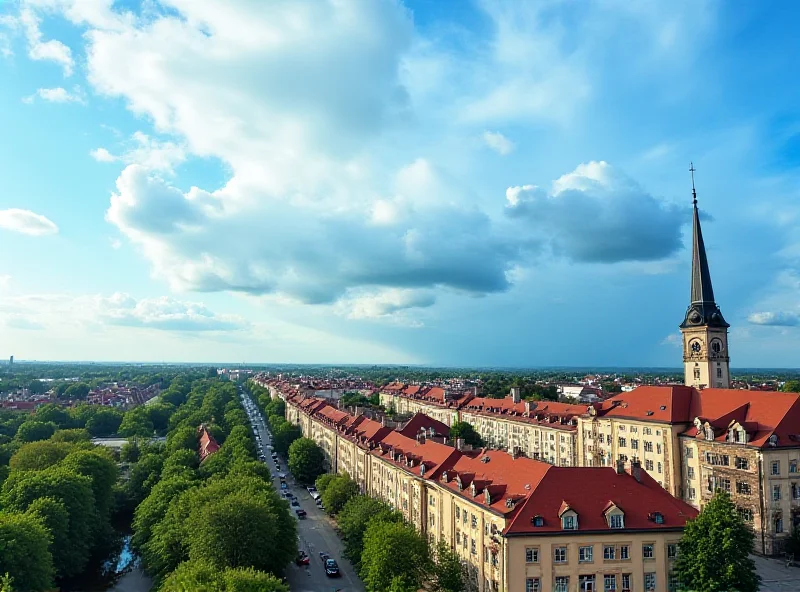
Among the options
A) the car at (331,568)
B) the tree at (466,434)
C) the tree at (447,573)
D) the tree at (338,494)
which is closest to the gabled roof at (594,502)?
the tree at (447,573)

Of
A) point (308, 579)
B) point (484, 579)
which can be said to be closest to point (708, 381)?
point (484, 579)

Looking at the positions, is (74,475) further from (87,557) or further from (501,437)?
(501,437)

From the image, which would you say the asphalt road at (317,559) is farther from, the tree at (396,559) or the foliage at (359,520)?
the tree at (396,559)

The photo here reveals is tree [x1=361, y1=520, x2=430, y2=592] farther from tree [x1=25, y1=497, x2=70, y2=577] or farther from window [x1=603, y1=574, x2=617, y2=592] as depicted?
tree [x1=25, y1=497, x2=70, y2=577]

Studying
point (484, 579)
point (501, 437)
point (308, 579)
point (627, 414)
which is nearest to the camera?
point (484, 579)

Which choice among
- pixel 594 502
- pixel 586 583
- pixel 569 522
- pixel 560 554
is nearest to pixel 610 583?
pixel 586 583

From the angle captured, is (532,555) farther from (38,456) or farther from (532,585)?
(38,456)

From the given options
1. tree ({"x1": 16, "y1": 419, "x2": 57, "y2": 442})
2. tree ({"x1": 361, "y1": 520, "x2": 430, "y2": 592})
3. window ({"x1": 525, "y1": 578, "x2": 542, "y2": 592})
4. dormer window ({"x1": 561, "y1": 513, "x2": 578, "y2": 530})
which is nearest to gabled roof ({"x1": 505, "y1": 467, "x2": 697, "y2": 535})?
dormer window ({"x1": 561, "y1": 513, "x2": 578, "y2": 530})
